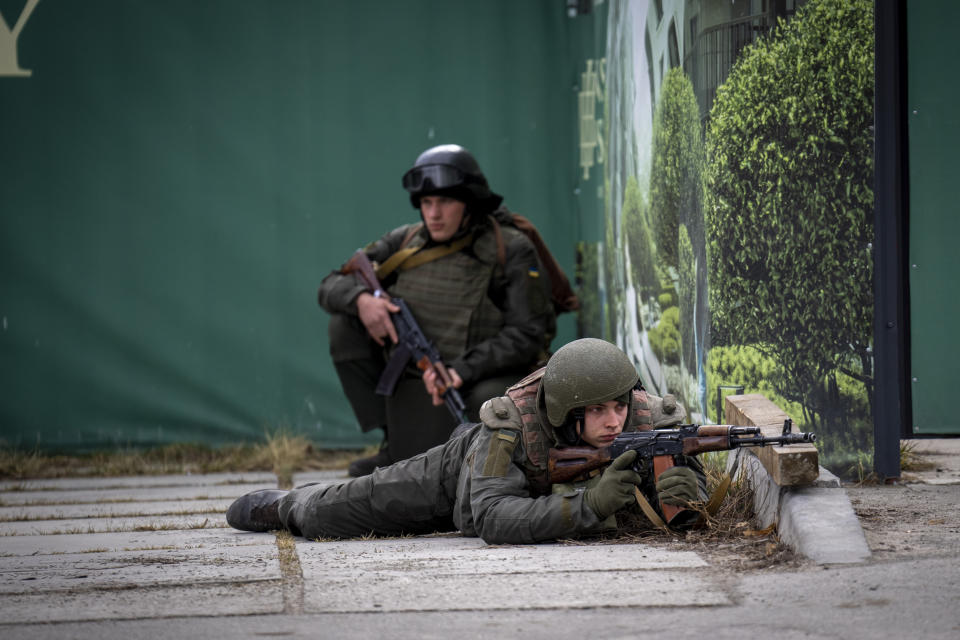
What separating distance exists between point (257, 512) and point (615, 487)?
1558mm

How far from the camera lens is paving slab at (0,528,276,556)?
4.07 m

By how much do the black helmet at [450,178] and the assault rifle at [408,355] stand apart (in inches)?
18.9

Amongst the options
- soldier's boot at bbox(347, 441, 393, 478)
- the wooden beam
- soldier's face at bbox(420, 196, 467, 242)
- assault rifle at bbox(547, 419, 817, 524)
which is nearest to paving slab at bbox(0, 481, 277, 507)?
soldier's boot at bbox(347, 441, 393, 478)

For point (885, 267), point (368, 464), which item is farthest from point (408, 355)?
point (885, 267)

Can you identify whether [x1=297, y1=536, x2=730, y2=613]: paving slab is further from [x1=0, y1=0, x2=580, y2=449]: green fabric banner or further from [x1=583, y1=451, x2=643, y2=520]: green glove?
[x1=0, y1=0, x2=580, y2=449]: green fabric banner

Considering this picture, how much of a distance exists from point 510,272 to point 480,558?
9.36ft

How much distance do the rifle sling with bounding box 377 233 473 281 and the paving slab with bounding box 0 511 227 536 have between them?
1.60 metres

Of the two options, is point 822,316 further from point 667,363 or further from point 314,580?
point 314,580

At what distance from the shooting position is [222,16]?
284 inches

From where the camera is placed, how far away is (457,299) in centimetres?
608

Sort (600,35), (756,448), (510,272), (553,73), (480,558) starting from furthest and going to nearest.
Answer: (553,73) → (600,35) → (510,272) → (756,448) → (480,558)

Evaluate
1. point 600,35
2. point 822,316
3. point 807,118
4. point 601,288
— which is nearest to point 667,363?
point 822,316

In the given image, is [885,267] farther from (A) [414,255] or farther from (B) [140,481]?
(B) [140,481]

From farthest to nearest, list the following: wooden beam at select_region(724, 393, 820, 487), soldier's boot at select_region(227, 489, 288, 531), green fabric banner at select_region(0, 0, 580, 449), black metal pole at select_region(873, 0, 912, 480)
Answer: green fabric banner at select_region(0, 0, 580, 449), soldier's boot at select_region(227, 489, 288, 531), black metal pole at select_region(873, 0, 912, 480), wooden beam at select_region(724, 393, 820, 487)
